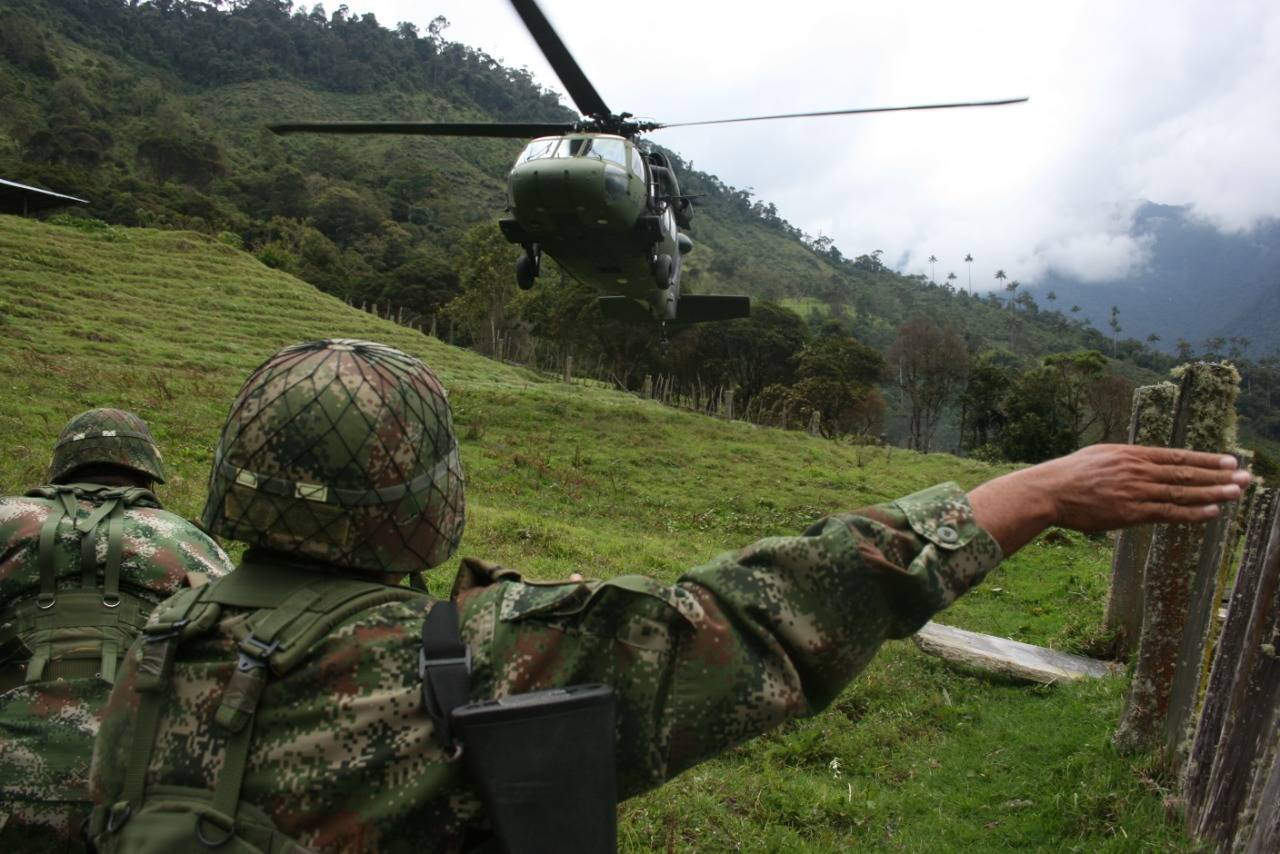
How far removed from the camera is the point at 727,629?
1330mm

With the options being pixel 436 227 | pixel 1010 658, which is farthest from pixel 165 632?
pixel 436 227

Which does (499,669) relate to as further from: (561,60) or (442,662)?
(561,60)

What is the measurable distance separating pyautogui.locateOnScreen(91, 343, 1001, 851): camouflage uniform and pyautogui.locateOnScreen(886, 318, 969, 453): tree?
152ft

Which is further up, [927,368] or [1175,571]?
[927,368]

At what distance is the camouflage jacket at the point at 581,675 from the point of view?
131cm

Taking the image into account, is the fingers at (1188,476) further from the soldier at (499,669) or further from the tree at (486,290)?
the tree at (486,290)

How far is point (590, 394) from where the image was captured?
91.6 ft

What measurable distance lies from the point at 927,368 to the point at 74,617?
4760cm

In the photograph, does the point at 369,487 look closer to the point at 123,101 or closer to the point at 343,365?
the point at 343,365

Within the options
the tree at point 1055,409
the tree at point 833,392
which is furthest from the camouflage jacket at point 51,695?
the tree at point 1055,409

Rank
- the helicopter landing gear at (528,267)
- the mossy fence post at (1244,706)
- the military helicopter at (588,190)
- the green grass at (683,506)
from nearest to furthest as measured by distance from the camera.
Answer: the mossy fence post at (1244,706), the green grass at (683,506), the military helicopter at (588,190), the helicopter landing gear at (528,267)

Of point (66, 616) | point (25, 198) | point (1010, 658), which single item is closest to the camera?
point (66, 616)

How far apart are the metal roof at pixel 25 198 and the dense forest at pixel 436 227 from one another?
39.7ft

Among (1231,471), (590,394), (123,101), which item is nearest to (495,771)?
(1231,471)
